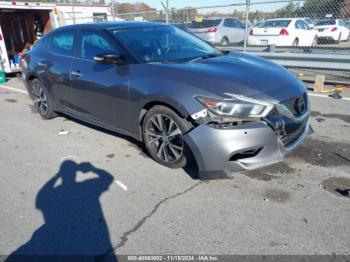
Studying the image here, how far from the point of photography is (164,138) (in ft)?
13.1

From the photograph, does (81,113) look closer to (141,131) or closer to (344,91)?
(141,131)

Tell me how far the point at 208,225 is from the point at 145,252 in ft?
2.01

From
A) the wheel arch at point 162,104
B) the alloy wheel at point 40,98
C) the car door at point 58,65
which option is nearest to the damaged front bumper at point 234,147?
the wheel arch at point 162,104

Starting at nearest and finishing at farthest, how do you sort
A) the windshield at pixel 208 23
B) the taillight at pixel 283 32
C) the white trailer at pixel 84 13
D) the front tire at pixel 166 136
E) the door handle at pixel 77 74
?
1. the front tire at pixel 166 136
2. the door handle at pixel 77 74
3. the white trailer at pixel 84 13
4. the taillight at pixel 283 32
5. the windshield at pixel 208 23

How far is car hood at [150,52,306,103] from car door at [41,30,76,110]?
1894 millimetres

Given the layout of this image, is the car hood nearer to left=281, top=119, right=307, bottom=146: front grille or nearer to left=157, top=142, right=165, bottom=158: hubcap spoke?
left=281, top=119, right=307, bottom=146: front grille

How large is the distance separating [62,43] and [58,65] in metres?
0.42

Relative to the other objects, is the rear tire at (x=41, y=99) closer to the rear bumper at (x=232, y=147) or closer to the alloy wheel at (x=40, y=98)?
the alloy wheel at (x=40, y=98)

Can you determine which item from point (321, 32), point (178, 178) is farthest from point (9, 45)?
point (321, 32)

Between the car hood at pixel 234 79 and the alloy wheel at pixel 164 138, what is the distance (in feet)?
1.58

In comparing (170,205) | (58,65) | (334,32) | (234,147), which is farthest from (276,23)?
(170,205)

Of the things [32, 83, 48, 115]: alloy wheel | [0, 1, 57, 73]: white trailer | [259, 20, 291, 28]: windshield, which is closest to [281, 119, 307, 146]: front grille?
[32, 83, 48, 115]: alloy wheel

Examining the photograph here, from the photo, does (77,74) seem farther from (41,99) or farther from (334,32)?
(334,32)

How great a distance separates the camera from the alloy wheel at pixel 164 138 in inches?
152
